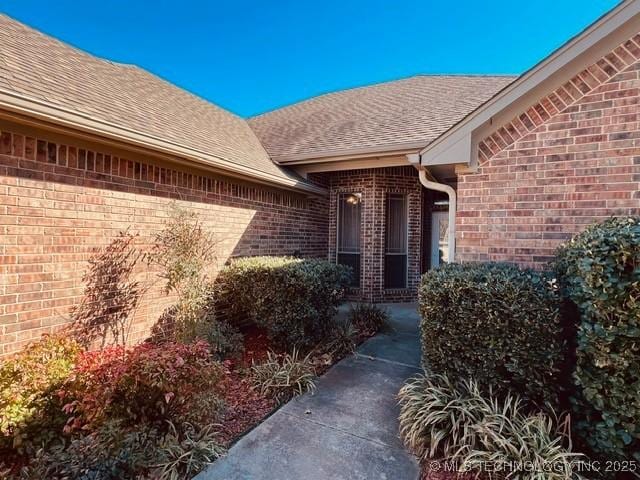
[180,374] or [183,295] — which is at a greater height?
[183,295]

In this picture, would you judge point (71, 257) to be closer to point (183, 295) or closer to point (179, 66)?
point (183, 295)

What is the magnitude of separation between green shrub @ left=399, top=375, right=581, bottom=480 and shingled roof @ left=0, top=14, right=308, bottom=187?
15.7ft

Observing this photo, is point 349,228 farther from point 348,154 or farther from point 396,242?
point 348,154

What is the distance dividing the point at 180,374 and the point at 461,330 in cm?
268

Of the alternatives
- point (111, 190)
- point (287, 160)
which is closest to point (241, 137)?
point (287, 160)

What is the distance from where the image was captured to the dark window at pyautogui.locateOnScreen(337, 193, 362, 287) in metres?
9.09

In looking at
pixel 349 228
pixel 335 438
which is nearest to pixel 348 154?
pixel 349 228

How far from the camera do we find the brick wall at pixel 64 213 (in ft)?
11.4

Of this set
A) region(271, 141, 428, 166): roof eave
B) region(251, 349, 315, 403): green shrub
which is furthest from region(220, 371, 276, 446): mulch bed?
region(271, 141, 428, 166): roof eave

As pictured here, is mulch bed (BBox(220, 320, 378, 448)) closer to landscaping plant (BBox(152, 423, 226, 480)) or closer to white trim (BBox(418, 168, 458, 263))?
landscaping plant (BBox(152, 423, 226, 480))

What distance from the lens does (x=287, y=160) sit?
8.16 meters

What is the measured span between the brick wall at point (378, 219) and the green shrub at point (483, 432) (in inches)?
201

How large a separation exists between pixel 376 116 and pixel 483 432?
7.59 metres

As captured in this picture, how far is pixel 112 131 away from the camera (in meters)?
4.11
